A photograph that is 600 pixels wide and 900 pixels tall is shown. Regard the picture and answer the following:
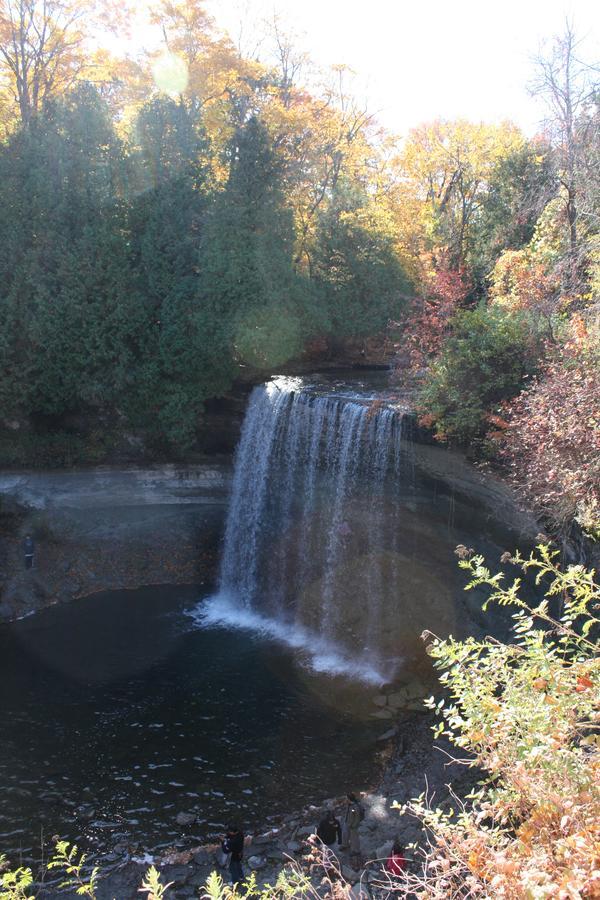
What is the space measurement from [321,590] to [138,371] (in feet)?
26.3

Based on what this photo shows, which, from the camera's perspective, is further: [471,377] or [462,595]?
[462,595]

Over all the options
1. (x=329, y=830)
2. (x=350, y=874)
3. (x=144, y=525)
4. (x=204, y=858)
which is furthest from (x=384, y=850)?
(x=144, y=525)

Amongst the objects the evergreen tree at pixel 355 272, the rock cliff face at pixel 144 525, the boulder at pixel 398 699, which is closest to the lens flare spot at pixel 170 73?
the evergreen tree at pixel 355 272

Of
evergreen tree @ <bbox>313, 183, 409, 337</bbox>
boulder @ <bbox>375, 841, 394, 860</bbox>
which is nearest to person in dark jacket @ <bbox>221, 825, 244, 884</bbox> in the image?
boulder @ <bbox>375, 841, 394, 860</bbox>

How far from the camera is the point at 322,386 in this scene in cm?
1894

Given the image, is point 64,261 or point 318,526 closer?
point 64,261

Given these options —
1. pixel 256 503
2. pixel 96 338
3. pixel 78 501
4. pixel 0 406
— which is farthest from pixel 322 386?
pixel 0 406

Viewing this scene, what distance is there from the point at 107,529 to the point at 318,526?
6.23 m

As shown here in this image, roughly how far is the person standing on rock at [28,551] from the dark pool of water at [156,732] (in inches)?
65.9

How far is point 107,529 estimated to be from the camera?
1877 centimetres

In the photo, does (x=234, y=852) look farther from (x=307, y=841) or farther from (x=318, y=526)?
(x=318, y=526)

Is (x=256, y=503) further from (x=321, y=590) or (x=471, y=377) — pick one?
(x=471, y=377)

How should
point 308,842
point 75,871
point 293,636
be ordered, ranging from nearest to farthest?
point 75,871 < point 308,842 < point 293,636

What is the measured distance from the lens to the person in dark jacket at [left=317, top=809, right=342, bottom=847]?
9305mm
